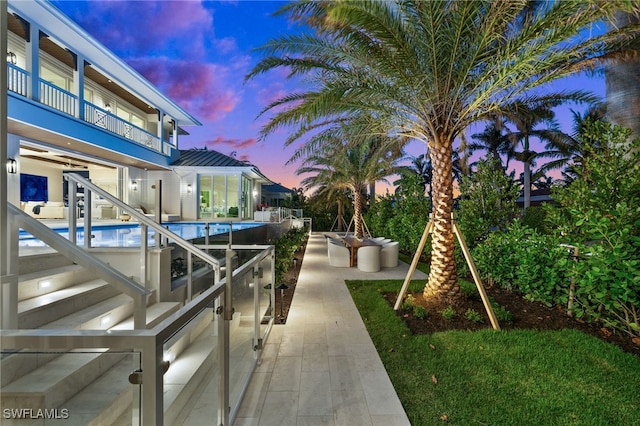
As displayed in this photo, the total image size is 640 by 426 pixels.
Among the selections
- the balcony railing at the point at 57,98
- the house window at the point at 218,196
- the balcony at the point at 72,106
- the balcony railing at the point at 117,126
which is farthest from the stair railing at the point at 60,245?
the house window at the point at 218,196

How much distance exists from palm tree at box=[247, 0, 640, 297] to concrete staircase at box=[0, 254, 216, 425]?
388 centimetres

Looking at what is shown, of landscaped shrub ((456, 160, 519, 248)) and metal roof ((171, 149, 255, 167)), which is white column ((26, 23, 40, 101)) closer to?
metal roof ((171, 149, 255, 167))

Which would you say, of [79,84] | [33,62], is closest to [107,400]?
[33,62]

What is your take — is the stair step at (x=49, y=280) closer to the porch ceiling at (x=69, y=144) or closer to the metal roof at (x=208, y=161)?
the porch ceiling at (x=69, y=144)

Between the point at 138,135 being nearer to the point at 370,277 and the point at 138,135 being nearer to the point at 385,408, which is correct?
the point at 370,277

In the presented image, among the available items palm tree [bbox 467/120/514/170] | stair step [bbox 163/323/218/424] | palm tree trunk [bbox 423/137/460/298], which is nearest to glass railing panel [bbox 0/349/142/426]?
stair step [bbox 163/323/218/424]

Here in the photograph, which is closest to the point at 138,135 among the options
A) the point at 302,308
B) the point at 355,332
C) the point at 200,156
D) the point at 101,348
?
the point at 200,156

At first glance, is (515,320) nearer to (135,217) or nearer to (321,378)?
(321,378)

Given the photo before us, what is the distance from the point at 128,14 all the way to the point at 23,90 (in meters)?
7.91

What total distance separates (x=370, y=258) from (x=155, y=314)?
21.0 ft

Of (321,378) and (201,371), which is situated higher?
(201,371)

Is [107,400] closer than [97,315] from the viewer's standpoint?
Yes

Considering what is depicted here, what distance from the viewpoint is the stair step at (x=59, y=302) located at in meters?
2.68

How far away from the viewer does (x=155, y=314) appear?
378 centimetres
